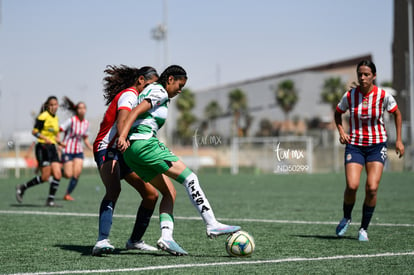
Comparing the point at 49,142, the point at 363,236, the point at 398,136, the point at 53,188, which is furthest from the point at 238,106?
the point at 363,236

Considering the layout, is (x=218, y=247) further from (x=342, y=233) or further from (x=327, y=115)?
(x=327, y=115)

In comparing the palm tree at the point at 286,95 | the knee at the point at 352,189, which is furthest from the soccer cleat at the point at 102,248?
the palm tree at the point at 286,95

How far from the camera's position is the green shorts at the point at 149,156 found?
7.00 m

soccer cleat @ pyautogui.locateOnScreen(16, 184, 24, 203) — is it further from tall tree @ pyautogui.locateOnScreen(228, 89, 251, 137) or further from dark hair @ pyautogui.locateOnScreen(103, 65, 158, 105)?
tall tree @ pyautogui.locateOnScreen(228, 89, 251, 137)

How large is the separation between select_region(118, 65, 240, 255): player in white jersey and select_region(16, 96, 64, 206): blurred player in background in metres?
7.85

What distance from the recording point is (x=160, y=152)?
23.1 ft

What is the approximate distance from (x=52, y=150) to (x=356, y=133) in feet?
26.6

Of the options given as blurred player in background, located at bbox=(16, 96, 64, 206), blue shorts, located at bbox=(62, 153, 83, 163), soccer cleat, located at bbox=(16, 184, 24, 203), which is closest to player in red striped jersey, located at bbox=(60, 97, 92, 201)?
blue shorts, located at bbox=(62, 153, 83, 163)

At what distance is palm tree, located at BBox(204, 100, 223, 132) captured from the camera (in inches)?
4183

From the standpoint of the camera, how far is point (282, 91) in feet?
318

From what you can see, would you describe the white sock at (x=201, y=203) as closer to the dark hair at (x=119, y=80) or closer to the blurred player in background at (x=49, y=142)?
the dark hair at (x=119, y=80)

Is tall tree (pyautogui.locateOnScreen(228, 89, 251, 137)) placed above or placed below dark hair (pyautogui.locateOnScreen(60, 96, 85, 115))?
above

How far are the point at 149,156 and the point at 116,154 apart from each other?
2.12 ft

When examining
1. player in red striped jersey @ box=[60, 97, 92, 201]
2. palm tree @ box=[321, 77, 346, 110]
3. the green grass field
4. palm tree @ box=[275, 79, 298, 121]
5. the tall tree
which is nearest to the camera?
the green grass field
